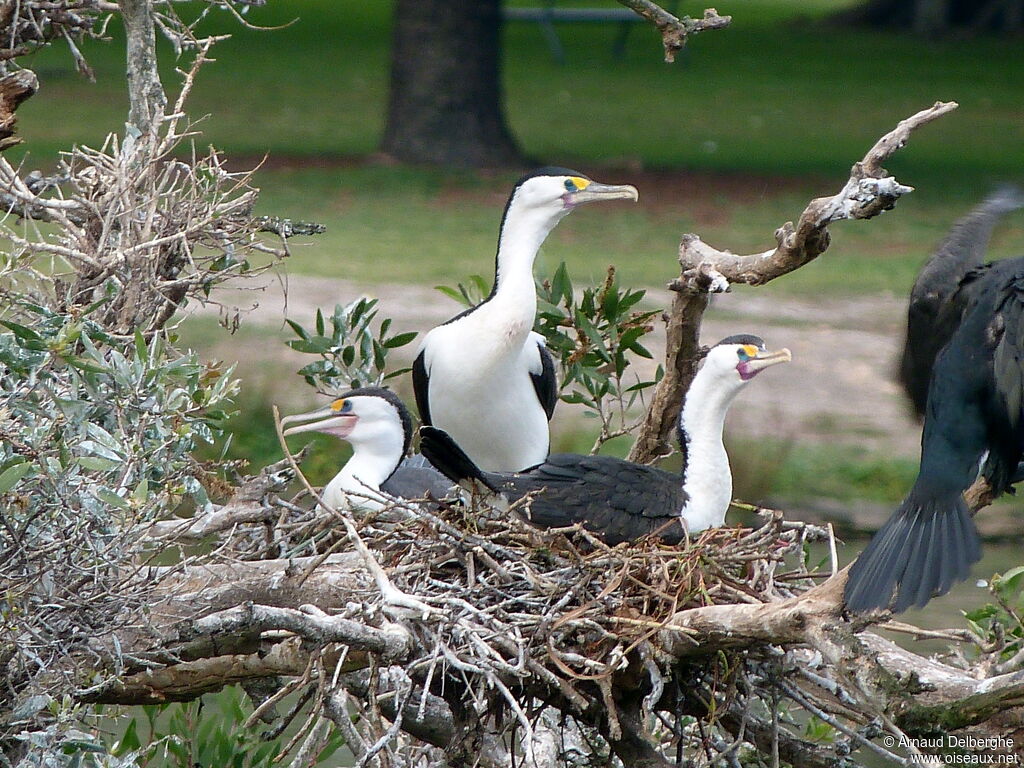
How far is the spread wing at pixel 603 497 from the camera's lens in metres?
4.35

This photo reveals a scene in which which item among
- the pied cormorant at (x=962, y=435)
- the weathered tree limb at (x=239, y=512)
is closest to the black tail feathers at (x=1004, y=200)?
the pied cormorant at (x=962, y=435)

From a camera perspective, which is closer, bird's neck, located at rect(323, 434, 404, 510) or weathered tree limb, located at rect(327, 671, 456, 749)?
weathered tree limb, located at rect(327, 671, 456, 749)

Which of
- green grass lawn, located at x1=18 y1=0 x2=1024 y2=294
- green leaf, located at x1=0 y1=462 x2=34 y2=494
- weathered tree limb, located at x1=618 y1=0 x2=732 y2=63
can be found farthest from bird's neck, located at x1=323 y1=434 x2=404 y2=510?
green grass lawn, located at x1=18 y1=0 x2=1024 y2=294

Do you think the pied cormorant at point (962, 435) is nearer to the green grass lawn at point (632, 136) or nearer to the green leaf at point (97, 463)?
the green leaf at point (97, 463)

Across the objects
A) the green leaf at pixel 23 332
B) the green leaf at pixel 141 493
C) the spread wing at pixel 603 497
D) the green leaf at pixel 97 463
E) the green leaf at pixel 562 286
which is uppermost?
the green leaf at pixel 23 332

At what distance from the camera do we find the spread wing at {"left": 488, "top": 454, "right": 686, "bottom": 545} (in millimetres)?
4352

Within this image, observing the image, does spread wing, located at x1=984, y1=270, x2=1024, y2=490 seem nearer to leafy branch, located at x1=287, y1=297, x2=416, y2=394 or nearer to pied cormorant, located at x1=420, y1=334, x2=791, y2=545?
pied cormorant, located at x1=420, y1=334, x2=791, y2=545

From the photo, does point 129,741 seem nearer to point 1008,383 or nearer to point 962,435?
point 962,435

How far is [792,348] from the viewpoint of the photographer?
10.7 metres

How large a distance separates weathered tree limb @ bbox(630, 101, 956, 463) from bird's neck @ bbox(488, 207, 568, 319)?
49 cm

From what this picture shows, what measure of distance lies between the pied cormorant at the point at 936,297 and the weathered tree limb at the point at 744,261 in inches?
20.6

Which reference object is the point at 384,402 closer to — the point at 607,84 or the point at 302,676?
the point at 302,676

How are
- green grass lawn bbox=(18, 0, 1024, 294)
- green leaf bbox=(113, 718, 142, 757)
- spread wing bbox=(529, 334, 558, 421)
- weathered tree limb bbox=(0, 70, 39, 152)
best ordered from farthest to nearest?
green grass lawn bbox=(18, 0, 1024, 294) < spread wing bbox=(529, 334, 558, 421) < green leaf bbox=(113, 718, 142, 757) < weathered tree limb bbox=(0, 70, 39, 152)

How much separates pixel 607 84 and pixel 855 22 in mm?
8046
